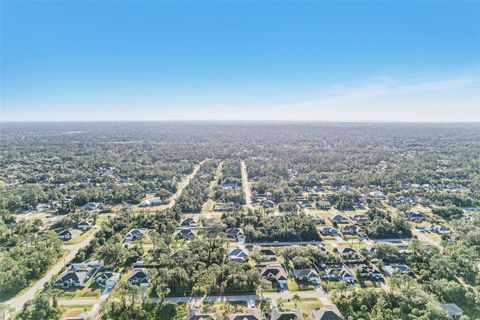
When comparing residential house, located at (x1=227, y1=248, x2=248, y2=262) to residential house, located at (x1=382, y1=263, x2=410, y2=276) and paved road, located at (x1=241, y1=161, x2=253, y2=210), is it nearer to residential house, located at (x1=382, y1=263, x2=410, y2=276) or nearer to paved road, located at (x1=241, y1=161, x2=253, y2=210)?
residential house, located at (x1=382, y1=263, x2=410, y2=276)

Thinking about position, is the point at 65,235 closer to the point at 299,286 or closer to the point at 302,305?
the point at 299,286

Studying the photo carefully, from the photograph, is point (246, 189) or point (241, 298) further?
point (246, 189)

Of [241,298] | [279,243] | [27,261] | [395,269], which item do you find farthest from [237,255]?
[27,261]

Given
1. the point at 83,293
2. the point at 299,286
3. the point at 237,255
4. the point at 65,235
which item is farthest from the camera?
the point at 65,235

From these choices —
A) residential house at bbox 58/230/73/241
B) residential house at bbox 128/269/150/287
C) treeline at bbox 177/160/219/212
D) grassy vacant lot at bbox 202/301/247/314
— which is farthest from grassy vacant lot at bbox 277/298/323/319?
residential house at bbox 58/230/73/241

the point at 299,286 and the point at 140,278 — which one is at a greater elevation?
the point at 140,278

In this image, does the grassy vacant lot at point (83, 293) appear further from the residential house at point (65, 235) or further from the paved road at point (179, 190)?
the paved road at point (179, 190)

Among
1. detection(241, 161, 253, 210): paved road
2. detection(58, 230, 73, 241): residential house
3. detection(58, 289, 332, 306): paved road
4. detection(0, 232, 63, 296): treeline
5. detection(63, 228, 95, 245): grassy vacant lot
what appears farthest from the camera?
detection(241, 161, 253, 210): paved road

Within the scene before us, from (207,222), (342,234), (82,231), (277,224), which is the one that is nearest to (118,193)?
(82,231)
